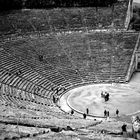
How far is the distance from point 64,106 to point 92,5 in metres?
26.7

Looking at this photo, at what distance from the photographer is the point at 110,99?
3953 cm

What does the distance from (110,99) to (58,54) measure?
501 inches

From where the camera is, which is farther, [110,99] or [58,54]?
[58,54]

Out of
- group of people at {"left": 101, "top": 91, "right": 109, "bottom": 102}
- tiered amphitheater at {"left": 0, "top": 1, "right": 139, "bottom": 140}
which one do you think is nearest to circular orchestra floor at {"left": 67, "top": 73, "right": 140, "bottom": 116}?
group of people at {"left": 101, "top": 91, "right": 109, "bottom": 102}

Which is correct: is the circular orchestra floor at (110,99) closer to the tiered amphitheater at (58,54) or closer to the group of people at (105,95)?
the group of people at (105,95)

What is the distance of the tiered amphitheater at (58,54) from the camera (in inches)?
1537

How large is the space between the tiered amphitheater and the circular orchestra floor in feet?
4.27

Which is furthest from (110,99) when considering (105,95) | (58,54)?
(58,54)

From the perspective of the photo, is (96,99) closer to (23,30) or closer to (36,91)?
(36,91)

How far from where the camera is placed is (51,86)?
42.5 metres

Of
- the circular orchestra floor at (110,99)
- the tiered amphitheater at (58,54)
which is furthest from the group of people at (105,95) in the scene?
the tiered amphitheater at (58,54)

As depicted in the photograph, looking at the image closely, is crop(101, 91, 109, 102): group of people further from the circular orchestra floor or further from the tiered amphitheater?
the tiered amphitheater

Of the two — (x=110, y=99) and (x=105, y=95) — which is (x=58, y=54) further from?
(x=110, y=99)

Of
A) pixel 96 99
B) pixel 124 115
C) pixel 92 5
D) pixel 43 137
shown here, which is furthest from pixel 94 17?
pixel 43 137
